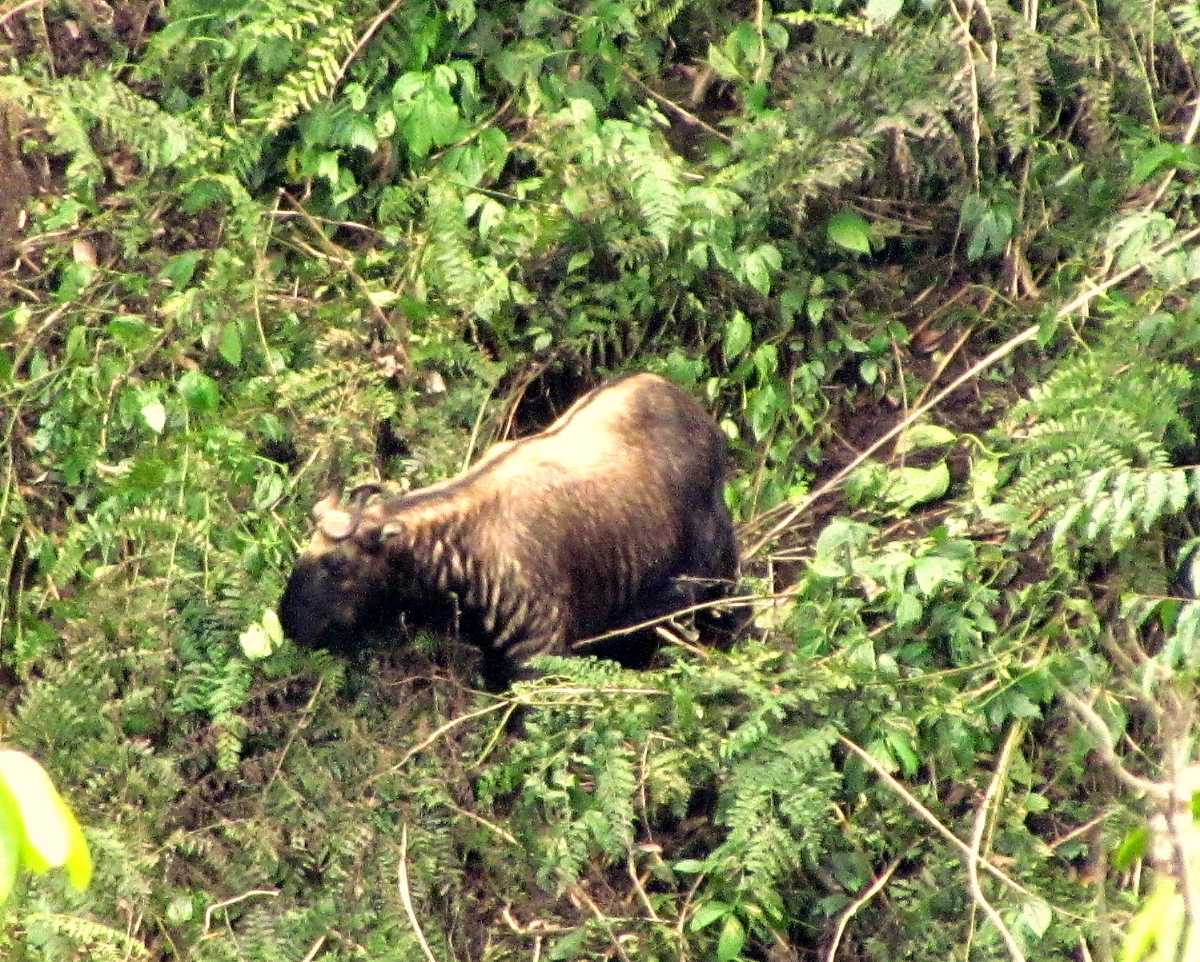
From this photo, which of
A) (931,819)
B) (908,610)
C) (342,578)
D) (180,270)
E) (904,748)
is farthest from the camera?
Result: (180,270)

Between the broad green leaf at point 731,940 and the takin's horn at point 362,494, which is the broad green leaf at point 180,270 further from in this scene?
the broad green leaf at point 731,940

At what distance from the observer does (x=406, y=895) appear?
18.5 ft

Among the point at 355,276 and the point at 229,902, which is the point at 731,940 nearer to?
the point at 229,902

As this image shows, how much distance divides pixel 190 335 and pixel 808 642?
102 inches

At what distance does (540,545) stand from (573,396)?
1.26 meters

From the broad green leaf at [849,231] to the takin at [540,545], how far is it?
1106mm

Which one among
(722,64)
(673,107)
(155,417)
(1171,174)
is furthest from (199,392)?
(1171,174)

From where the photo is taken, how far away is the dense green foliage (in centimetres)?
577

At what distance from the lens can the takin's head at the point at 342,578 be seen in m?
5.94

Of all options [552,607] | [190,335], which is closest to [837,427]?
[552,607]

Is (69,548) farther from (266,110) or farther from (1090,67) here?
(1090,67)

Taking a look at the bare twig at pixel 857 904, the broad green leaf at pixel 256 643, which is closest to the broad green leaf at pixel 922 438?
the bare twig at pixel 857 904

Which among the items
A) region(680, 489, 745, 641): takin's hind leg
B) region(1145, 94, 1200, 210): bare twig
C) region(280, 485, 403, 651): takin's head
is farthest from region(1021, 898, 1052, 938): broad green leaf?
region(1145, 94, 1200, 210): bare twig

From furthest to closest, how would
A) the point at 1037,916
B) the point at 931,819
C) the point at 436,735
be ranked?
the point at 436,735
the point at 931,819
the point at 1037,916
